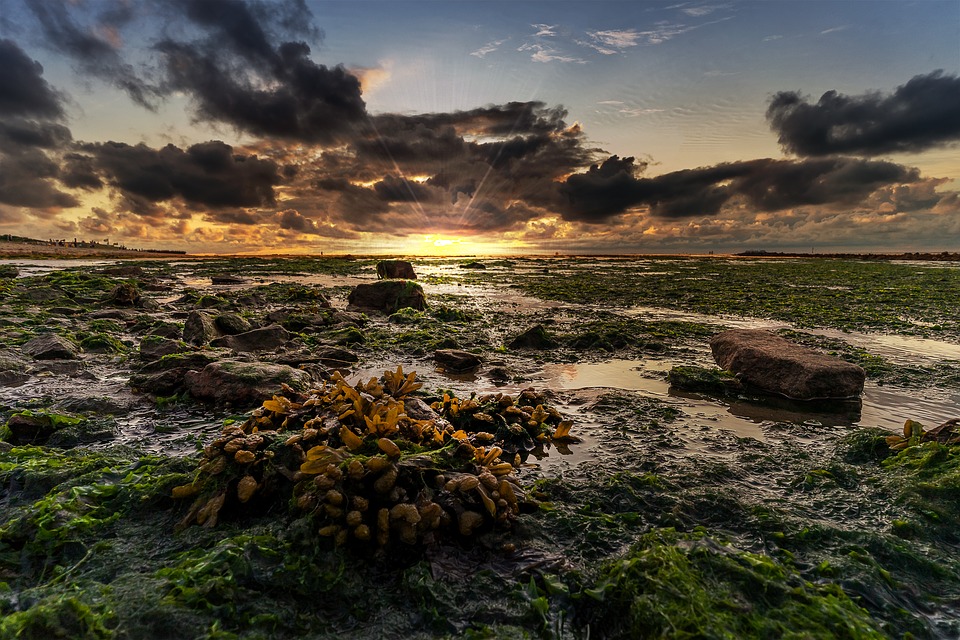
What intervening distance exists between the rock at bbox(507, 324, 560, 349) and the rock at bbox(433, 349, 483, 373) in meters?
1.61

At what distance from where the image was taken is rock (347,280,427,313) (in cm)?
1484

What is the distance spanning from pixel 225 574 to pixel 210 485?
919 millimetres

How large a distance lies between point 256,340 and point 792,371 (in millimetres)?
9290

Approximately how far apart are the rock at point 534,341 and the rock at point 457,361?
1614 mm

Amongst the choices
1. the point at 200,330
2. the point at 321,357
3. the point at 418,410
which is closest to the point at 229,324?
the point at 200,330

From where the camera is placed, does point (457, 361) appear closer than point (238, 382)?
No

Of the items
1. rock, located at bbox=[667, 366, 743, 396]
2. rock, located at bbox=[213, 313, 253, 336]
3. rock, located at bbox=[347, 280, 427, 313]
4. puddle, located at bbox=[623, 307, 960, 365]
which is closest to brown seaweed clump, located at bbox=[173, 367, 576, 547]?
rock, located at bbox=[667, 366, 743, 396]

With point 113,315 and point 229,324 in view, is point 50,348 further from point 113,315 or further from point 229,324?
point 113,315

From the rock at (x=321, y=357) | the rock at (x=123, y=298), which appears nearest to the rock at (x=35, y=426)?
the rock at (x=321, y=357)

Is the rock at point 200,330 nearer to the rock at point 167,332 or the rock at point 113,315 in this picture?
the rock at point 167,332

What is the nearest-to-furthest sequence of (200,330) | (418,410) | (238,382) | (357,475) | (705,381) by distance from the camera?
(357,475) → (418,410) → (238,382) → (705,381) → (200,330)

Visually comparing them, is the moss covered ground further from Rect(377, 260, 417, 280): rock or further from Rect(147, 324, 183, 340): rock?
Rect(377, 260, 417, 280): rock

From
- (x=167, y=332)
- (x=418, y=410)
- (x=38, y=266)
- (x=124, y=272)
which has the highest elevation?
(x=418, y=410)

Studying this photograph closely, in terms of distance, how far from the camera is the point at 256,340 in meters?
8.66
